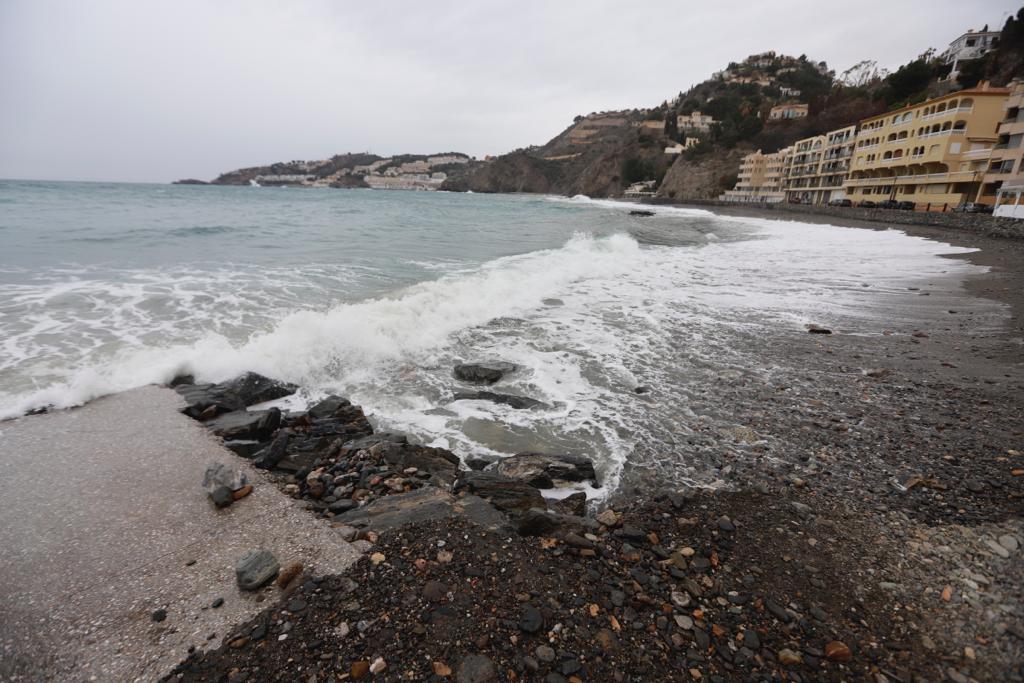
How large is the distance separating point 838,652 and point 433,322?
8.43 metres

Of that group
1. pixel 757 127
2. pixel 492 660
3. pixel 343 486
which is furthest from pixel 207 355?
pixel 757 127

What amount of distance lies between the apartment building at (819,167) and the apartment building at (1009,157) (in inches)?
952

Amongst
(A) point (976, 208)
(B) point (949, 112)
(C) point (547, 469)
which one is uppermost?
(B) point (949, 112)

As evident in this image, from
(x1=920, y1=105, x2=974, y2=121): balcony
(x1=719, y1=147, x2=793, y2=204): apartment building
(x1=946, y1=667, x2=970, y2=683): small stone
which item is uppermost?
(x1=920, y1=105, x2=974, y2=121): balcony

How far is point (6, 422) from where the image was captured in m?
5.10

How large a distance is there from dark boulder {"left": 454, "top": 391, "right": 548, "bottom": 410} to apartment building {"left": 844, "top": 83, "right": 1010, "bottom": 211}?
52.0 meters

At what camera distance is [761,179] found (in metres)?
85.1

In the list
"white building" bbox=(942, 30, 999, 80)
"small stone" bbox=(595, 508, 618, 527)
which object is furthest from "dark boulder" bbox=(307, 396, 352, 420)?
"white building" bbox=(942, 30, 999, 80)

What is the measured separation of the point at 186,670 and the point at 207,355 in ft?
19.2

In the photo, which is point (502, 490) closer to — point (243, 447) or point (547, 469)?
point (547, 469)

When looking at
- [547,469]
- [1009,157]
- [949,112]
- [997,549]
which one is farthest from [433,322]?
[949,112]

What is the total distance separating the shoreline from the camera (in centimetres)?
247

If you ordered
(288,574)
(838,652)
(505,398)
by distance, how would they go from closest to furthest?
1. (838,652)
2. (288,574)
3. (505,398)

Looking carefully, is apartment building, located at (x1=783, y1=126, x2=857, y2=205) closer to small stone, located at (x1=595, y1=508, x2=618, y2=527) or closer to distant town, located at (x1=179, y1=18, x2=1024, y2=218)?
distant town, located at (x1=179, y1=18, x2=1024, y2=218)
